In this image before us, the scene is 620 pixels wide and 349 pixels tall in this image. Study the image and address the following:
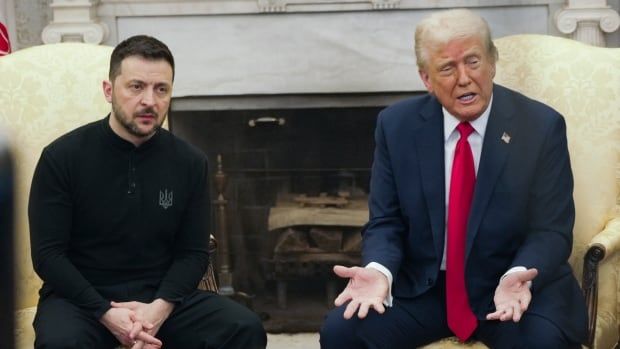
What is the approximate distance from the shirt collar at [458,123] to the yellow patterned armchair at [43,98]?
1.07 metres

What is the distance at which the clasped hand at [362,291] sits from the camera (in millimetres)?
2082

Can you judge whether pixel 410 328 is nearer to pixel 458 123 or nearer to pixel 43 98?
pixel 458 123

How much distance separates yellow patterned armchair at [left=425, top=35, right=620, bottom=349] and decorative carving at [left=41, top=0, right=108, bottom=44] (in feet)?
5.53

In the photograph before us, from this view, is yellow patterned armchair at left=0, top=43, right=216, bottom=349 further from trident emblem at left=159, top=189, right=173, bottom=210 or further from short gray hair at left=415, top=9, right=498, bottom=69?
short gray hair at left=415, top=9, right=498, bottom=69

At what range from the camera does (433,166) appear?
227 centimetres

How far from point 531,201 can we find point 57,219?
118cm

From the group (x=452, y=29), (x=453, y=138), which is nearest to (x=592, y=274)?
(x=453, y=138)

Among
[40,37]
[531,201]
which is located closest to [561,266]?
[531,201]

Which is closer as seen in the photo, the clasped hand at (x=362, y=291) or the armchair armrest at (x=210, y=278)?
the clasped hand at (x=362, y=291)

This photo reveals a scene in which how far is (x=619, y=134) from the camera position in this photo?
271 centimetres

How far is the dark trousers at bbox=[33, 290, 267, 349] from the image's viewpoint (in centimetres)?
221

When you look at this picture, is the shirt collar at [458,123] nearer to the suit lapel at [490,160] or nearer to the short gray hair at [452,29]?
the suit lapel at [490,160]

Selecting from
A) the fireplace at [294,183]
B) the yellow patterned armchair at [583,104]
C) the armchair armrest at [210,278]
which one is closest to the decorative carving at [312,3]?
the fireplace at [294,183]

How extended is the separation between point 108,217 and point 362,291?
682 millimetres
